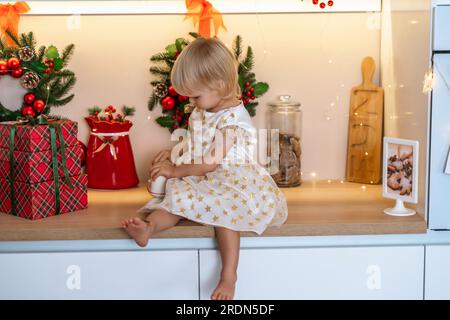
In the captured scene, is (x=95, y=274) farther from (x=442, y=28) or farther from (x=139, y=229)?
(x=442, y=28)

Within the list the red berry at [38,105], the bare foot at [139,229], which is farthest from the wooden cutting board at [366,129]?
the red berry at [38,105]

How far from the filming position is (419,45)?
1805 mm

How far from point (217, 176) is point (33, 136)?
470 mm

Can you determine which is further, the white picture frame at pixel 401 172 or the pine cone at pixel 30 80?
the pine cone at pixel 30 80

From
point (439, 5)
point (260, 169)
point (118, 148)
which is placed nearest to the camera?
point (439, 5)

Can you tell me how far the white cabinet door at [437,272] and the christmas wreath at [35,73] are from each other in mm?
1156

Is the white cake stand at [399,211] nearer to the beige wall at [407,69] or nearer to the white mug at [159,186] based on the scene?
the beige wall at [407,69]

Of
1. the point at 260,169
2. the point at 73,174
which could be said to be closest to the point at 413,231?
the point at 260,169

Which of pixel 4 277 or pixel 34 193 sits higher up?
pixel 34 193

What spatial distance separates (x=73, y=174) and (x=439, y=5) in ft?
3.33

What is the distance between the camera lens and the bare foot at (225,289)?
66.2 inches

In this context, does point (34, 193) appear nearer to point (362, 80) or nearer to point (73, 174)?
point (73, 174)

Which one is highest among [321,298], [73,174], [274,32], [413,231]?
[274,32]

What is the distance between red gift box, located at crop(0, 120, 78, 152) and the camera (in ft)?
5.91
